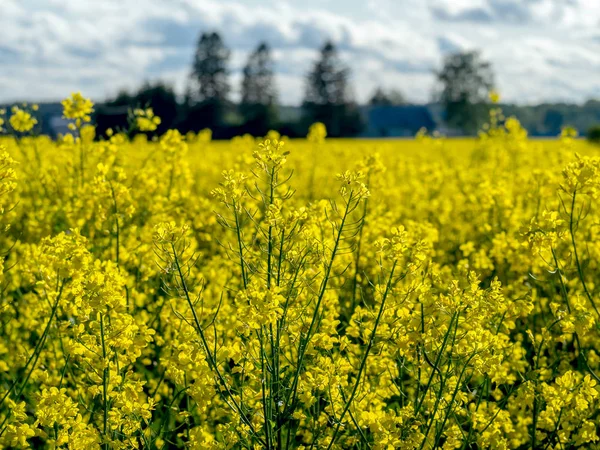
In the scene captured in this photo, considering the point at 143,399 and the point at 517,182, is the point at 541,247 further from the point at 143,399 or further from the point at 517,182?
the point at 517,182

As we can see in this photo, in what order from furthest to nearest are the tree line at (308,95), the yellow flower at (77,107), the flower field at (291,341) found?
the tree line at (308,95)
the yellow flower at (77,107)
the flower field at (291,341)

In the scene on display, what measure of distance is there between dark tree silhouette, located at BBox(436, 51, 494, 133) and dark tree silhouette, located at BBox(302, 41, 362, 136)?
10274 mm

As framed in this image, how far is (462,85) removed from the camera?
2464 inches

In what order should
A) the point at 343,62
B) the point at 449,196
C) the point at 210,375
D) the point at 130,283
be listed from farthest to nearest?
the point at 343,62, the point at 449,196, the point at 130,283, the point at 210,375

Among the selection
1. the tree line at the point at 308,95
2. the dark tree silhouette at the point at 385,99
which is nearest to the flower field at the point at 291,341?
the tree line at the point at 308,95

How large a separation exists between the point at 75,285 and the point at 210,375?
21.7 inches

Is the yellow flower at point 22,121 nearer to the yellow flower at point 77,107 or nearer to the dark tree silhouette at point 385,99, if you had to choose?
the yellow flower at point 77,107

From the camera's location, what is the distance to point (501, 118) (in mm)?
8352

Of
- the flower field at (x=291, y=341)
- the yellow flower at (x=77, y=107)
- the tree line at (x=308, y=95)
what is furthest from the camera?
the tree line at (x=308, y=95)

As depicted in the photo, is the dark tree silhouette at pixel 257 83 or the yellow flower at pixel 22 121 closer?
the yellow flower at pixel 22 121

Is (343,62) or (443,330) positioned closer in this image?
(443,330)

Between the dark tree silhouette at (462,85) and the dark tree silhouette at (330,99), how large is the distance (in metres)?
10.3

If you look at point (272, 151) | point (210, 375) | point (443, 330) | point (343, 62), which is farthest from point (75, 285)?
point (343, 62)

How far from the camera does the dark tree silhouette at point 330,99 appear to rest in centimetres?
5144
